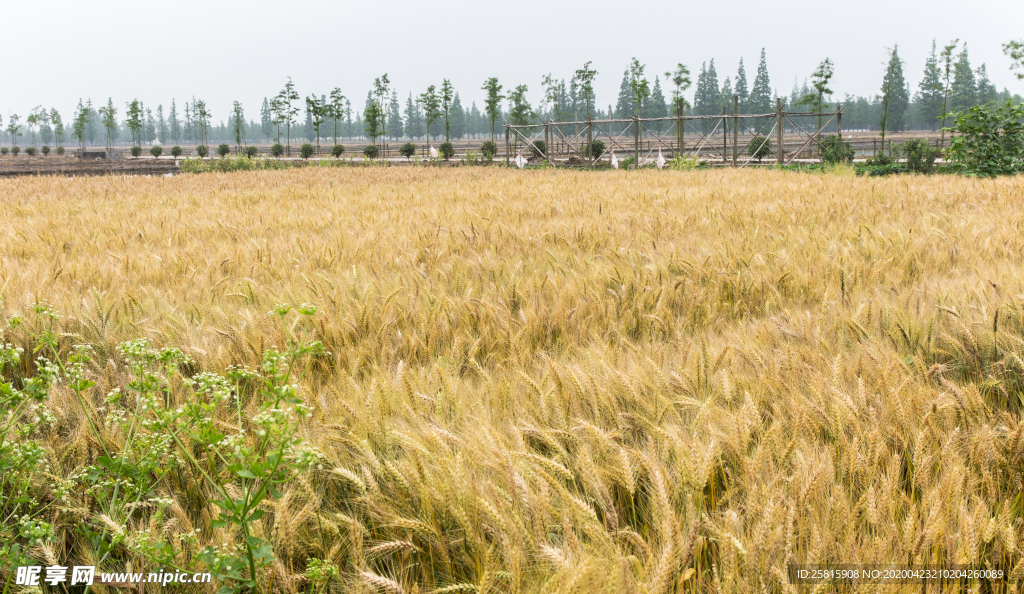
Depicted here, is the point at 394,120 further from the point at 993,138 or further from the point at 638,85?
the point at 993,138

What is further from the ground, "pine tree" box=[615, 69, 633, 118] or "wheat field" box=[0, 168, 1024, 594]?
"pine tree" box=[615, 69, 633, 118]

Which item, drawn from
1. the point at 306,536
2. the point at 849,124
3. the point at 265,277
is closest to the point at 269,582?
the point at 306,536

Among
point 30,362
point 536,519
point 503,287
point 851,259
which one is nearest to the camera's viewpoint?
point 536,519

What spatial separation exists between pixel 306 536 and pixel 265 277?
265cm

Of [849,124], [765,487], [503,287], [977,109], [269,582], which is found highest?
[849,124]

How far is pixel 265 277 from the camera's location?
11.9 ft

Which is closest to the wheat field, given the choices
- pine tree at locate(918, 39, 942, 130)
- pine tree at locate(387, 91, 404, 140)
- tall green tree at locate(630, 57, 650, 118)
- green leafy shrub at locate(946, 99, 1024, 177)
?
green leafy shrub at locate(946, 99, 1024, 177)

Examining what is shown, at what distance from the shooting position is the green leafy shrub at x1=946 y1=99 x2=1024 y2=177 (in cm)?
1345

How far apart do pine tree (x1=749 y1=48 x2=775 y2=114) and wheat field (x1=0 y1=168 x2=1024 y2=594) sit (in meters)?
127

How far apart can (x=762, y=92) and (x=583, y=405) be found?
435ft

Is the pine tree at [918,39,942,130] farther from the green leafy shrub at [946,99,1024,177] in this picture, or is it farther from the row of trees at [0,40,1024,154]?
the green leafy shrub at [946,99,1024,177]

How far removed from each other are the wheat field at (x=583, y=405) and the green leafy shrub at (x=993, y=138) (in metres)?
11.8

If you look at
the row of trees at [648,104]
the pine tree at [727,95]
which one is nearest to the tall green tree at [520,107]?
the row of trees at [648,104]

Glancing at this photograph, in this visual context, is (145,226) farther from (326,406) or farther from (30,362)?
(326,406)
